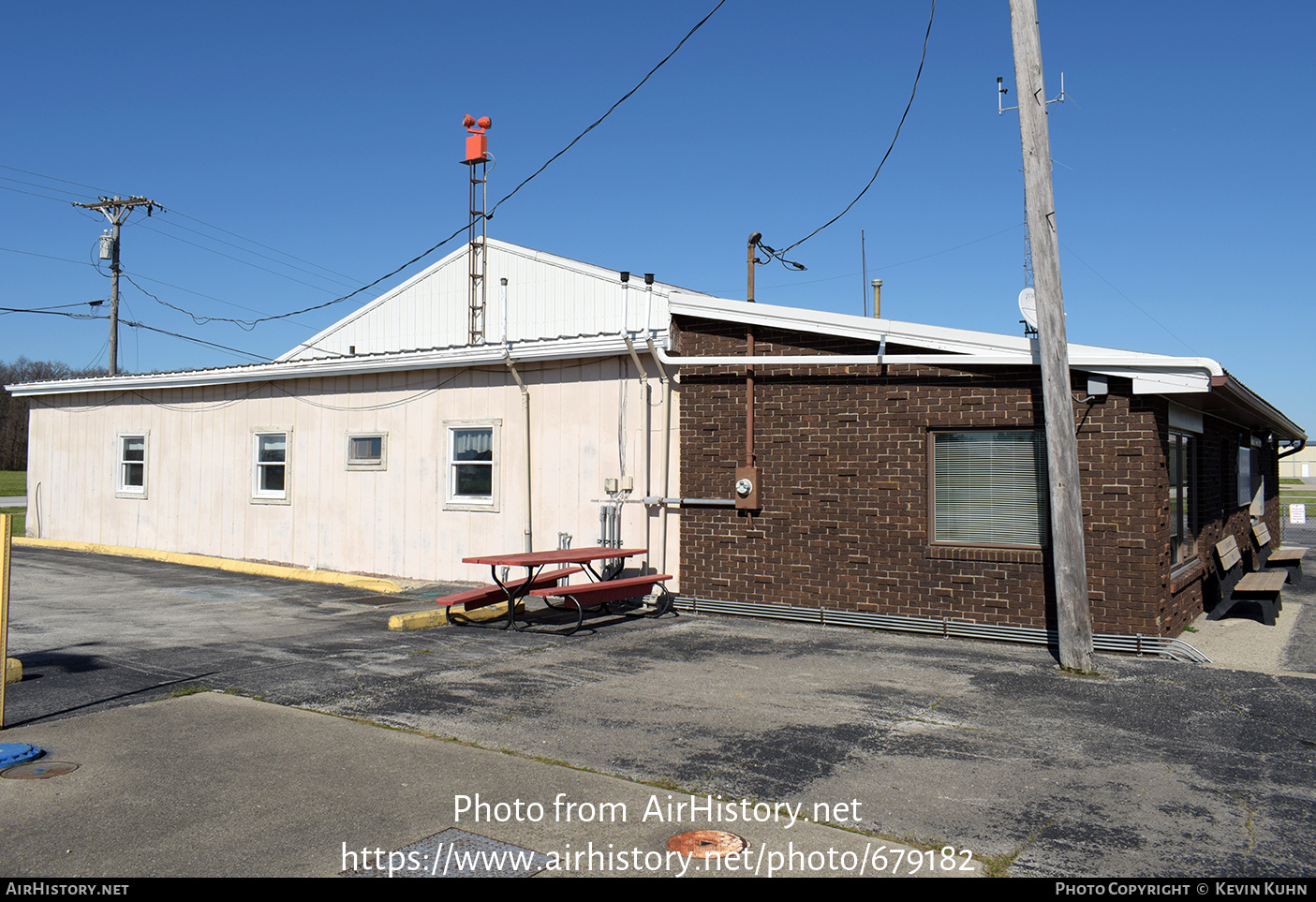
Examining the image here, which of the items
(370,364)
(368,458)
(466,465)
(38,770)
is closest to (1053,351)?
(38,770)

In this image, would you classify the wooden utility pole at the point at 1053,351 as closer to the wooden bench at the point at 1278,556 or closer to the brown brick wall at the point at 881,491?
the brown brick wall at the point at 881,491

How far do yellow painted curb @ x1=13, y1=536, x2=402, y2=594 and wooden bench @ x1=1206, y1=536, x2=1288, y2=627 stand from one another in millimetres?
10915

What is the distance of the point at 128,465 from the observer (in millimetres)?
17984

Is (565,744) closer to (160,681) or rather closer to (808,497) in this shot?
(160,681)

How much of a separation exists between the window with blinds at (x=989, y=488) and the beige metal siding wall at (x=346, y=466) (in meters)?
3.24

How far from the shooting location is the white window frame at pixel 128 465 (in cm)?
1736

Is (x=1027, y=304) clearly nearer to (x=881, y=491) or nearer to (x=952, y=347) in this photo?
(x=952, y=347)

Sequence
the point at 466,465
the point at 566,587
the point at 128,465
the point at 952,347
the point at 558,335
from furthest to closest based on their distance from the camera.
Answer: the point at 128,465 < the point at 558,335 < the point at 466,465 < the point at 566,587 < the point at 952,347

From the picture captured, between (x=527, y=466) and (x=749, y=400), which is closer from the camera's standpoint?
(x=749, y=400)

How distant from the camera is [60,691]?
23.0 ft

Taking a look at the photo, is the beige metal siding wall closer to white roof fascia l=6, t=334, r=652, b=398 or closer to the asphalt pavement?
white roof fascia l=6, t=334, r=652, b=398

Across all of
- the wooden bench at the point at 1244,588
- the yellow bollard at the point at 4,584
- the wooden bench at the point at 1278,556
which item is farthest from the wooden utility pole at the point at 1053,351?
the wooden bench at the point at 1278,556

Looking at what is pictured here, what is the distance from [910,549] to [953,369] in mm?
1930

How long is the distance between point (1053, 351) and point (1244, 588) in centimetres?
617
